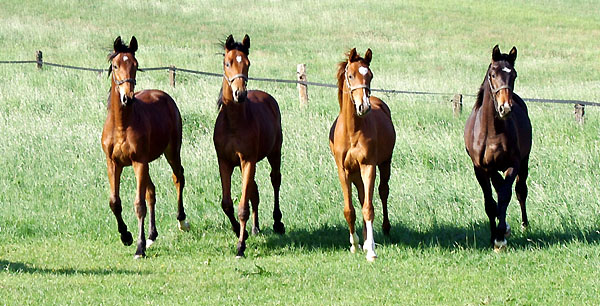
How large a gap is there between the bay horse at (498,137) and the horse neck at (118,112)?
12.4ft

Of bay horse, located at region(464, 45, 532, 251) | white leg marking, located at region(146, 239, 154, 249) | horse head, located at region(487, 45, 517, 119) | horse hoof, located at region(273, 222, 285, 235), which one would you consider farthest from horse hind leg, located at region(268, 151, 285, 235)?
horse head, located at region(487, 45, 517, 119)

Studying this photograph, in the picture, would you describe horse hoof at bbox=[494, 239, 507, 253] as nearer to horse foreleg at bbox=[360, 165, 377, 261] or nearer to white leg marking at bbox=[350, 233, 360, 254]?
horse foreleg at bbox=[360, 165, 377, 261]

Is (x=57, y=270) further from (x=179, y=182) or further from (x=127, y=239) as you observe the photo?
(x=179, y=182)

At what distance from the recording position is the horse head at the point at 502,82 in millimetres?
8000

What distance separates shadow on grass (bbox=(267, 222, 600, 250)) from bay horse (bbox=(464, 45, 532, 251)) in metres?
0.29

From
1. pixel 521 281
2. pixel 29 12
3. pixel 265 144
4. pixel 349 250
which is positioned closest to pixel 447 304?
pixel 521 281

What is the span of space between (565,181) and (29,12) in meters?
36.7

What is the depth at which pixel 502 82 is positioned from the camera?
26.7ft

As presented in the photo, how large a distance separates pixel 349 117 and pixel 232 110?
130 cm

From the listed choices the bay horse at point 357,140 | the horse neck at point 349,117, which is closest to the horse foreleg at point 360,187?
the bay horse at point 357,140

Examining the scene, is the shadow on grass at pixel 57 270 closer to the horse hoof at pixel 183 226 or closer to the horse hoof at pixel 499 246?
the horse hoof at pixel 183 226

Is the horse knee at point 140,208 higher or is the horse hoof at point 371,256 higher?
the horse knee at point 140,208

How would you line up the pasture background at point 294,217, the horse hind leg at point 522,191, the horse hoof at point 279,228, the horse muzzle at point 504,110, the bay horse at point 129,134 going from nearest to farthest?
the pasture background at point 294,217 → the horse muzzle at point 504,110 → the bay horse at point 129,134 → the horse hind leg at point 522,191 → the horse hoof at point 279,228

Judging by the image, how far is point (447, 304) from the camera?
651cm
